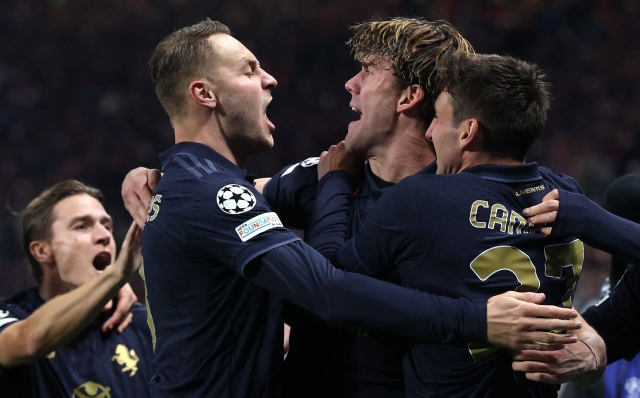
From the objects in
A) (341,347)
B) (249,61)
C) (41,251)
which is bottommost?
(41,251)

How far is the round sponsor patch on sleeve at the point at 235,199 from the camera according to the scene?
2230 mm

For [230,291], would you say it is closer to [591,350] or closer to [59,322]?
[591,350]

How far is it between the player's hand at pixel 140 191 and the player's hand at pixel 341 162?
2.05 ft

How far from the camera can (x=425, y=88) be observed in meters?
2.68

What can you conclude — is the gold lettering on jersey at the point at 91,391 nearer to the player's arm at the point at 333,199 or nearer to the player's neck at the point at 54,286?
the player's neck at the point at 54,286

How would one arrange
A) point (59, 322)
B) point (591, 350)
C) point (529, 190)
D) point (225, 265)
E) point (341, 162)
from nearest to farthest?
point (529, 190), point (225, 265), point (591, 350), point (341, 162), point (59, 322)

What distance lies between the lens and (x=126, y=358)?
3891 mm

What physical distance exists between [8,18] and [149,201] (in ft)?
23.9

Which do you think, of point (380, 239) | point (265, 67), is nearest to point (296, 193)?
point (380, 239)

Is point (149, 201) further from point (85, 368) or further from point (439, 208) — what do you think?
point (85, 368)

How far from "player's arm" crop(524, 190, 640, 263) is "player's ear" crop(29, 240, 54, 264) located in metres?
2.83

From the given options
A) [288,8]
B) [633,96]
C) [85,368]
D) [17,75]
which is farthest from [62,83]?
[633,96]

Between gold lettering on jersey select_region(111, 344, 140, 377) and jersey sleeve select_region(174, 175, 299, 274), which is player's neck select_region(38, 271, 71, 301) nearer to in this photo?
gold lettering on jersey select_region(111, 344, 140, 377)

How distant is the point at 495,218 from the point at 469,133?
0.91ft
